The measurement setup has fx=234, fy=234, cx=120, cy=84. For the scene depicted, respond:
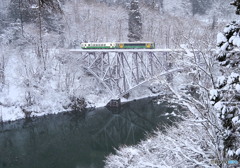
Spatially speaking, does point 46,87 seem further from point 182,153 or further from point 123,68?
point 182,153

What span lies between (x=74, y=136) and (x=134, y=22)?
70.2ft

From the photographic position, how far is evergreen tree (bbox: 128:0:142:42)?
115 ft

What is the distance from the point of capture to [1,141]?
19.5 metres

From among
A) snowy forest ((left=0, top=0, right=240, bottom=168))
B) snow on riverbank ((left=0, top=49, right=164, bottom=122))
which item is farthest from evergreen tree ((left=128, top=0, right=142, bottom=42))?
snow on riverbank ((left=0, top=49, right=164, bottom=122))

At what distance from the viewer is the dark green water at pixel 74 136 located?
53.4 feet

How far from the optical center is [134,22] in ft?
117

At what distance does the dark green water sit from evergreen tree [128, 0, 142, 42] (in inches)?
519

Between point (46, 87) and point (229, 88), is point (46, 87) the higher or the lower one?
the lower one

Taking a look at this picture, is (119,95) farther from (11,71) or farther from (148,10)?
(148,10)

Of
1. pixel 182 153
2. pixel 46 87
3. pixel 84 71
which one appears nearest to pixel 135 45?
pixel 84 71

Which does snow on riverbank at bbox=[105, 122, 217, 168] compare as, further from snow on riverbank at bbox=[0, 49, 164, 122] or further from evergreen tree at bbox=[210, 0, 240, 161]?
snow on riverbank at bbox=[0, 49, 164, 122]

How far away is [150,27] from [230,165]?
37.3m

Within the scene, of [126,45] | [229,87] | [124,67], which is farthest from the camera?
[124,67]

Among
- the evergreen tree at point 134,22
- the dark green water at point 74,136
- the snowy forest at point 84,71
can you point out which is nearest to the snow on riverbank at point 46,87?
the snowy forest at point 84,71
